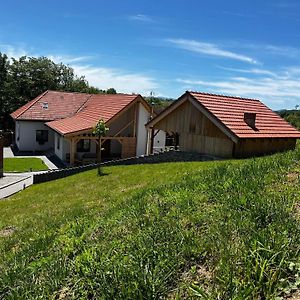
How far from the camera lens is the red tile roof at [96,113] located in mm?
26438

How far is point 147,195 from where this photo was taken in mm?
7594

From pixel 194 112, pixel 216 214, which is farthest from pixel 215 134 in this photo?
pixel 216 214

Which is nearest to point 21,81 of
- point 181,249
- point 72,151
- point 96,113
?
point 96,113

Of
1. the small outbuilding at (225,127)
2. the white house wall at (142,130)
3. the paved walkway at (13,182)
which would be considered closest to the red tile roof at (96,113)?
the white house wall at (142,130)

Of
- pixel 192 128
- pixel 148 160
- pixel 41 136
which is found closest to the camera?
pixel 192 128

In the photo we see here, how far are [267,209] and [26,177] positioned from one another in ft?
62.8

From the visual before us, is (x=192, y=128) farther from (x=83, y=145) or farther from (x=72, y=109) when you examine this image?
(x=72, y=109)

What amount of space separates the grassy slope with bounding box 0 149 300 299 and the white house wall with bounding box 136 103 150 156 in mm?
21578

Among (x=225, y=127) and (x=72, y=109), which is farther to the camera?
(x=72, y=109)

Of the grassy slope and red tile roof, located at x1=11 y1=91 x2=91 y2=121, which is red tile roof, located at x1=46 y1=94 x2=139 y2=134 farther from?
the grassy slope

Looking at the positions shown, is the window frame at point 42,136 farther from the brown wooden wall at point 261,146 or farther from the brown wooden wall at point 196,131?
the brown wooden wall at point 261,146

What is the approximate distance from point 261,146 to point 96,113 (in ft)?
50.4

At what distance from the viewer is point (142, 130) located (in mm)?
28922

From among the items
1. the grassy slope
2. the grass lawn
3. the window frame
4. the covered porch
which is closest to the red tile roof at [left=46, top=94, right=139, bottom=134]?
the covered porch
